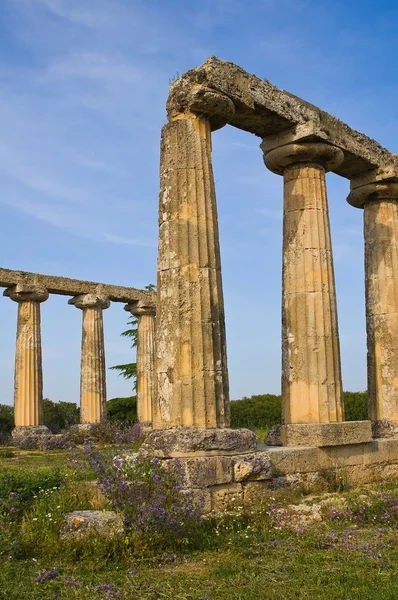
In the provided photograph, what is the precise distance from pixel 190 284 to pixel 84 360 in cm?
1898

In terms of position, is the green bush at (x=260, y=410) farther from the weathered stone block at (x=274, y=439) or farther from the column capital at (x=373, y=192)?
the weathered stone block at (x=274, y=439)

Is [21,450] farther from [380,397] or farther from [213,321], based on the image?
[213,321]

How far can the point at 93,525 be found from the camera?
724 cm

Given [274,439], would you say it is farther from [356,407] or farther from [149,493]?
[356,407]

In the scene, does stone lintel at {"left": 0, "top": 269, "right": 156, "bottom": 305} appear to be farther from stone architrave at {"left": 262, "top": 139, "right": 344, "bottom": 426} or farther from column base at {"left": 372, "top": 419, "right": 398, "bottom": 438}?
column base at {"left": 372, "top": 419, "right": 398, "bottom": 438}

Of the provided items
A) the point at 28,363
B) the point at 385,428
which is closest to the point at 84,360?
the point at 28,363

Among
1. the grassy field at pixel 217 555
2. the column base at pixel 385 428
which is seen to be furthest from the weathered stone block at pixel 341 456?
the grassy field at pixel 217 555

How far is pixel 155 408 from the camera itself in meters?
9.80

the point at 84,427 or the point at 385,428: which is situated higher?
the point at 385,428

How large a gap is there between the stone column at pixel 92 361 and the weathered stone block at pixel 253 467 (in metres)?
18.4

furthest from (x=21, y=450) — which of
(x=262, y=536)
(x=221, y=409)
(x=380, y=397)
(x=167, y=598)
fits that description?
(x=167, y=598)

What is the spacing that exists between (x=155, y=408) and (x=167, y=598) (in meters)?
4.19

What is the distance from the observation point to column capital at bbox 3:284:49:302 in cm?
2498

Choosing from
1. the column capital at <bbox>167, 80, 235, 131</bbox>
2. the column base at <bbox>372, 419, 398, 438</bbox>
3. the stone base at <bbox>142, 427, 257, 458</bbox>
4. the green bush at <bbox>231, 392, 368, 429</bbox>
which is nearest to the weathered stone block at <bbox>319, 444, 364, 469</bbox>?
the column base at <bbox>372, 419, 398, 438</bbox>
